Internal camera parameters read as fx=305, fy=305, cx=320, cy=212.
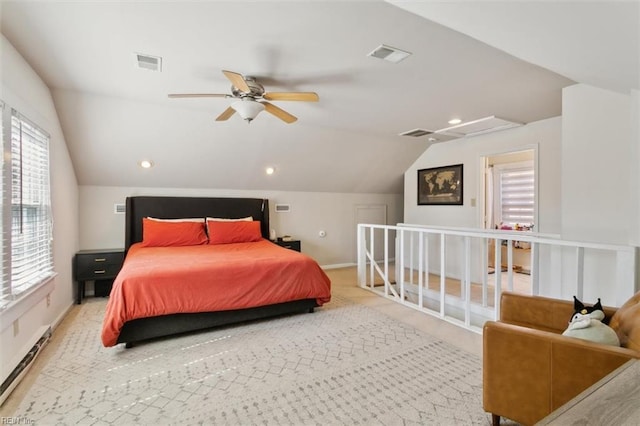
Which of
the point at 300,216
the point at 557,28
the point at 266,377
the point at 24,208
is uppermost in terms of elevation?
the point at 557,28

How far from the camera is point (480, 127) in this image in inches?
172

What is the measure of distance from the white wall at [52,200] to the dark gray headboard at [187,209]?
2.12ft

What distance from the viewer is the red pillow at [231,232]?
4516 millimetres

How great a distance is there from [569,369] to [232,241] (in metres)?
4.03

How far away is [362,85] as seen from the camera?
297 cm

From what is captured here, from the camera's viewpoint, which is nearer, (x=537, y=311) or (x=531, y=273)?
(x=537, y=311)

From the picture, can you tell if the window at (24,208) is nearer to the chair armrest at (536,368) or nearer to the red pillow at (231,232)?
the red pillow at (231,232)

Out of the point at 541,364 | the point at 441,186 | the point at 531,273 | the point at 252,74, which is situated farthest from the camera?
the point at 441,186

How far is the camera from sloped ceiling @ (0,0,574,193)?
6.39 ft

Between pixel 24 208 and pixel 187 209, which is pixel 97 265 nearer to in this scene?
pixel 187 209

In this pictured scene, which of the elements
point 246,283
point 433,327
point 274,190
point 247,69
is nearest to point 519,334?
point 433,327

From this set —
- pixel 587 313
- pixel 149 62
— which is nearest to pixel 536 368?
pixel 587 313

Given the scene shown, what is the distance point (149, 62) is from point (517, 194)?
6491mm

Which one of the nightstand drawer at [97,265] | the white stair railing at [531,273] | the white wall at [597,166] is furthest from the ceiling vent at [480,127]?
the nightstand drawer at [97,265]
